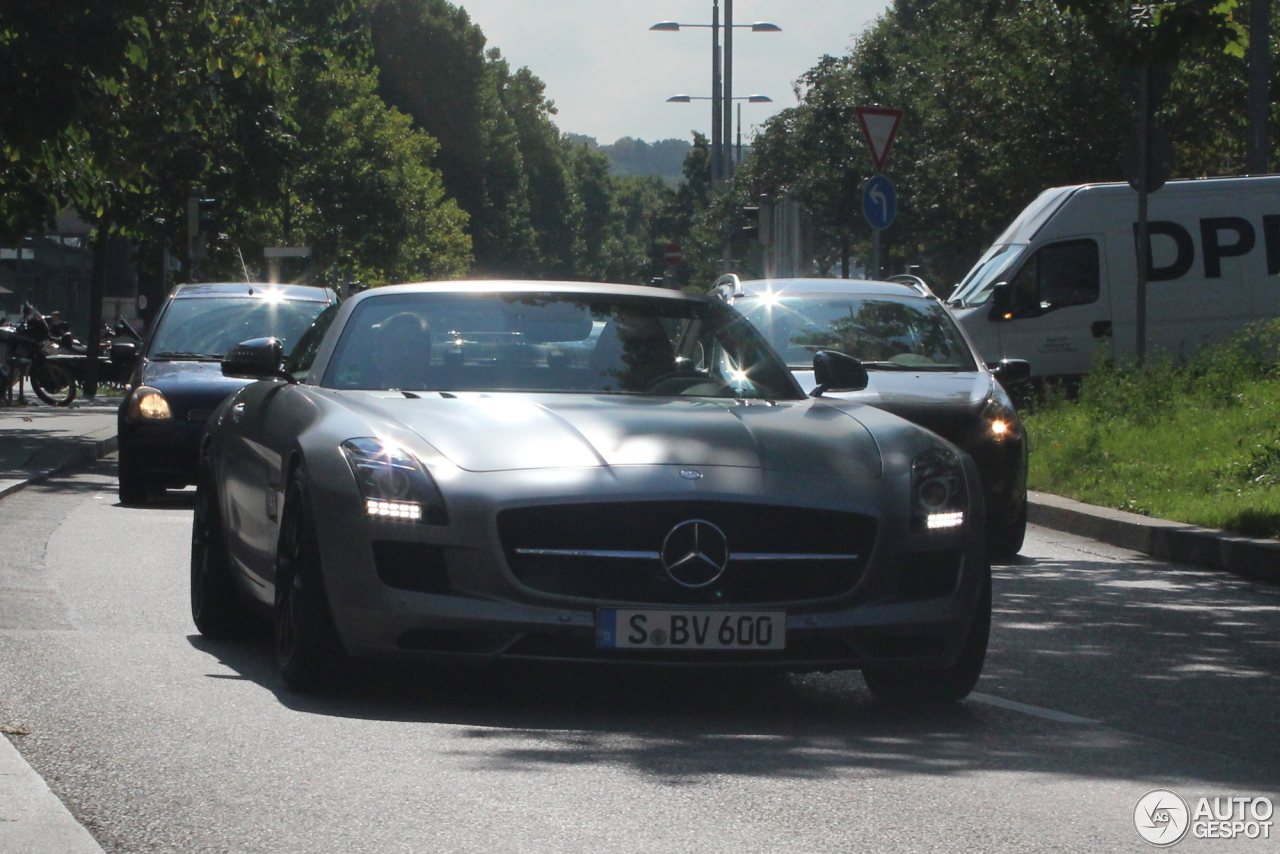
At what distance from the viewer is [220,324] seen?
632 inches

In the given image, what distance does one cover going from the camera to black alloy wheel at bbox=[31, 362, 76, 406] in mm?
32438

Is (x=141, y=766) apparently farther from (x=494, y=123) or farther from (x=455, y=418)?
(x=494, y=123)

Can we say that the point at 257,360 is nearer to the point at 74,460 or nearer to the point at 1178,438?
the point at 1178,438

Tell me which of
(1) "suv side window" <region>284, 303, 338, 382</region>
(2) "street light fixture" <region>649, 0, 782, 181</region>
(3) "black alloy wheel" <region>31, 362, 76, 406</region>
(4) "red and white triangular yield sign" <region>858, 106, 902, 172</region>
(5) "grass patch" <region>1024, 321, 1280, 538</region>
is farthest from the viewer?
(2) "street light fixture" <region>649, 0, 782, 181</region>

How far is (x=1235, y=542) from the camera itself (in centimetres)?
1130

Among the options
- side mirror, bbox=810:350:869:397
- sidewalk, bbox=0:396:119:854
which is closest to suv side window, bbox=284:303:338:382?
side mirror, bbox=810:350:869:397

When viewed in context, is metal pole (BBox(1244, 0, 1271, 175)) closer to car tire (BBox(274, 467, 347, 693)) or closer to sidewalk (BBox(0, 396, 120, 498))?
sidewalk (BBox(0, 396, 120, 498))

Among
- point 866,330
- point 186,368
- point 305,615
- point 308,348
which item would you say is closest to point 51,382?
point 186,368

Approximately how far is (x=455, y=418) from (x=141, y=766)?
1.70 metres

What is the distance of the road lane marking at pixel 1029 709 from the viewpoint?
6.47 metres

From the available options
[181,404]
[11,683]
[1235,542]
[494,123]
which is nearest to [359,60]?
[181,404]

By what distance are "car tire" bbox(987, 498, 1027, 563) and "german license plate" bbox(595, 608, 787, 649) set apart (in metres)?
5.49

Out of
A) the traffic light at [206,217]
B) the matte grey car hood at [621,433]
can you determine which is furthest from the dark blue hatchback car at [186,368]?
the traffic light at [206,217]

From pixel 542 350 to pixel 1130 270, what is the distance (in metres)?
15.3
